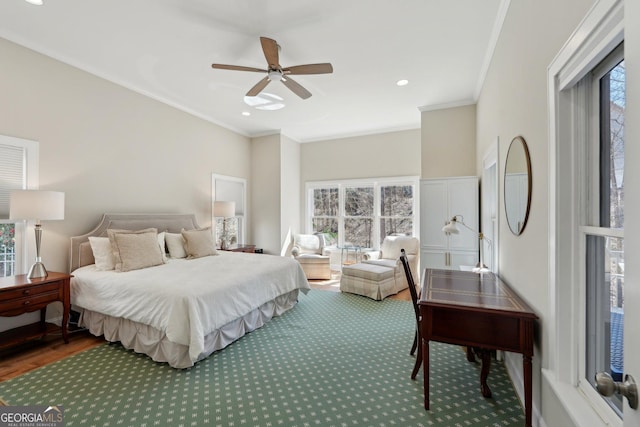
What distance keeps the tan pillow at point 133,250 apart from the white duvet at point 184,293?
0.36 ft

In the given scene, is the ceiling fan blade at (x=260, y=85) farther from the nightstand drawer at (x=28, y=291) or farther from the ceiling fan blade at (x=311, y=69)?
the nightstand drawer at (x=28, y=291)

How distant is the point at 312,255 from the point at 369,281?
67.1 inches

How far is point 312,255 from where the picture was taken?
5754 millimetres

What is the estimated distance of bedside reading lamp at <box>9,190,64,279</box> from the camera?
2559 millimetres

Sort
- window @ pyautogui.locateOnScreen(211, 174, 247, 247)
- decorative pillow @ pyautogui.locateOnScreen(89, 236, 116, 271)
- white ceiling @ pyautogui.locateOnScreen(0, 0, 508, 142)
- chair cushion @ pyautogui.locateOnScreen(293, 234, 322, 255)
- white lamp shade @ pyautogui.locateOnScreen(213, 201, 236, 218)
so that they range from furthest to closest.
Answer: chair cushion @ pyautogui.locateOnScreen(293, 234, 322, 255) → window @ pyautogui.locateOnScreen(211, 174, 247, 247) → white lamp shade @ pyautogui.locateOnScreen(213, 201, 236, 218) → decorative pillow @ pyautogui.locateOnScreen(89, 236, 116, 271) → white ceiling @ pyautogui.locateOnScreen(0, 0, 508, 142)

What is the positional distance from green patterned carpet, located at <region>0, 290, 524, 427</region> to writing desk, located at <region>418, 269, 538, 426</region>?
0.21m

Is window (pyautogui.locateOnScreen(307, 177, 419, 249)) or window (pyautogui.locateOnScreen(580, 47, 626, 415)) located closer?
window (pyautogui.locateOnScreen(580, 47, 626, 415))

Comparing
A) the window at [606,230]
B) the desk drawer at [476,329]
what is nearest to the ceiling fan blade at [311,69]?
the window at [606,230]

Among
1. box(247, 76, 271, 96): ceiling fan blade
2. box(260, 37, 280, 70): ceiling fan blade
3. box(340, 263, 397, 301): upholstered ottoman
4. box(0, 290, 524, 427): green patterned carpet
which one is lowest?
box(0, 290, 524, 427): green patterned carpet

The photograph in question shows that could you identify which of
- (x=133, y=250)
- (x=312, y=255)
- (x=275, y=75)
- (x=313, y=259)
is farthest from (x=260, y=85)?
(x=312, y=255)

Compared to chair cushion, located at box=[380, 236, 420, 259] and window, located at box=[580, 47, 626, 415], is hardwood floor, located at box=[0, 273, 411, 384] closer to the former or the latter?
window, located at box=[580, 47, 626, 415]

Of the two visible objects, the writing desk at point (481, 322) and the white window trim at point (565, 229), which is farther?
the writing desk at point (481, 322)


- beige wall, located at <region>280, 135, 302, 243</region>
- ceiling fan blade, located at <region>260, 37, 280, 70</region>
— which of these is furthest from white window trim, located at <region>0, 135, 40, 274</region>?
beige wall, located at <region>280, 135, 302, 243</region>

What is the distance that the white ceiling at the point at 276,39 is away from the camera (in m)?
2.47
